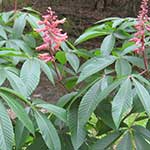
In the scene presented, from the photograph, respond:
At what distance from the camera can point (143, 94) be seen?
93 cm

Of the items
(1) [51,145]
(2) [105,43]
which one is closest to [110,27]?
(2) [105,43]

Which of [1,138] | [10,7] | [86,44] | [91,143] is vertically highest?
[1,138]

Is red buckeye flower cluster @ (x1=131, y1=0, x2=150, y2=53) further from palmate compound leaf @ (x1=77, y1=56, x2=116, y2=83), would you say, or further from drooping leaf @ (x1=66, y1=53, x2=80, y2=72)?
drooping leaf @ (x1=66, y1=53, x2=80, y2=72)

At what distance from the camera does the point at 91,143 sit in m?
1.10

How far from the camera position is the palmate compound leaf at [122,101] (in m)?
0.90

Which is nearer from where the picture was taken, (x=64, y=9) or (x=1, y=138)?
(x=1, y=138)

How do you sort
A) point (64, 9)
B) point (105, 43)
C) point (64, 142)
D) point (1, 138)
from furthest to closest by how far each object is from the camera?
point (64, 9)
point (105, 43)
point (64, 142)
point (1, 138)

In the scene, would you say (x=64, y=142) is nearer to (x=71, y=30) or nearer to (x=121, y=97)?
(x=121, y=97)

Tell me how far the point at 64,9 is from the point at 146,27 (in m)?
5.44

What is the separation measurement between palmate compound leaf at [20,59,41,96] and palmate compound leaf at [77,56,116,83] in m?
0.10

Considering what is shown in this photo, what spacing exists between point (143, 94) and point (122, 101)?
0.17ft

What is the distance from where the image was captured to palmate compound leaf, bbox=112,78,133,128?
2.96 ft

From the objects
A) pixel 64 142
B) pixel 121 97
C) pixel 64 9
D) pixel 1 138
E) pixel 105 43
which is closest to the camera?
pixel 1 138

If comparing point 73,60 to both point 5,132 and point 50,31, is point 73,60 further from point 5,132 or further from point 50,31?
point 5,132
